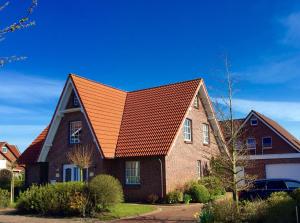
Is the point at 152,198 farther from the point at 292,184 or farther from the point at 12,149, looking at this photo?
the point at 12,149

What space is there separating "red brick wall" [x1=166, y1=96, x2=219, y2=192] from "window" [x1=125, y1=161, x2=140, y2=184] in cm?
231

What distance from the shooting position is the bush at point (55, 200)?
1945 cm

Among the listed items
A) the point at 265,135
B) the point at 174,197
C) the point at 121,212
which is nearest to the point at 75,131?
the point at 174,197

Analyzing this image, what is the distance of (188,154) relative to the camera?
28688 millimetres

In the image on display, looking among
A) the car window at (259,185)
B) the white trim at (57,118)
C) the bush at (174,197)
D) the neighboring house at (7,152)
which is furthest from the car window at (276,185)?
the neighboring house at (7,152)

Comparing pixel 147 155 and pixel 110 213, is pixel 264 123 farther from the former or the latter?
pixel 110 213

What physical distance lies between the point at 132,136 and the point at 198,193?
20.1 ft

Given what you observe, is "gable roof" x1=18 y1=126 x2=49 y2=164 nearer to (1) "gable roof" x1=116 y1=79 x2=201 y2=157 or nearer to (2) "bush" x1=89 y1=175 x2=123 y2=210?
(1) "gable roof" x1=116 y1=79 x2=201 y2=157

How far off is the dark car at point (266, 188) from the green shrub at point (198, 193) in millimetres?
5798

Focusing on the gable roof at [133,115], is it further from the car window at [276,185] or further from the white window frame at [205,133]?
the car window at [276,185]

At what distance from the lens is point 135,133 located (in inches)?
1110

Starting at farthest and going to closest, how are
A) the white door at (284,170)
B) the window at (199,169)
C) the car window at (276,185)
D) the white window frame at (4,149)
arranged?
the white window frame at (4,149) → the white door at (284,170) → the window at (199,169) → the car window at (276,185)

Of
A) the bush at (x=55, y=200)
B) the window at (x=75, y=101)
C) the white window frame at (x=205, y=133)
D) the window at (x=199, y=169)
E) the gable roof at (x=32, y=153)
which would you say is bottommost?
the bush at (x=55, y=200)

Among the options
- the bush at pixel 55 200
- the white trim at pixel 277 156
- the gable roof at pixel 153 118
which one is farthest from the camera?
the white trim at pixel 277 156
